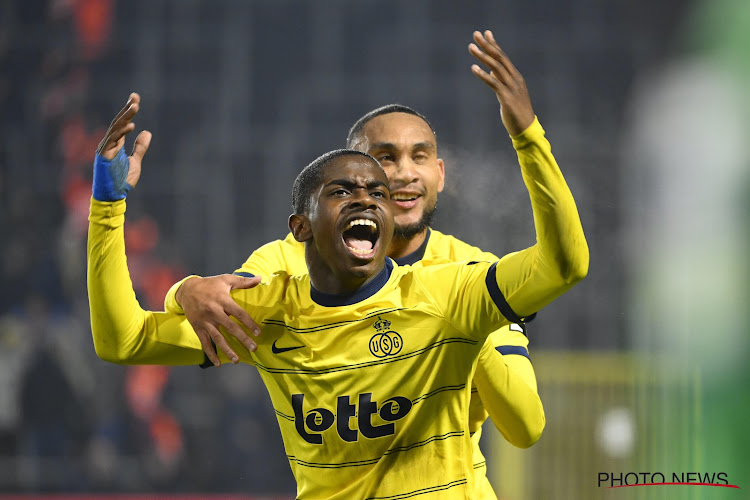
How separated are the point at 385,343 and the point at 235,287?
34cm

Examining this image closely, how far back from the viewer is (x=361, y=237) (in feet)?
6.07

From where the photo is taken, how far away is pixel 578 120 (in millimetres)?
5750

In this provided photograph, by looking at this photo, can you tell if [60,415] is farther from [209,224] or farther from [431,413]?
[431,413]

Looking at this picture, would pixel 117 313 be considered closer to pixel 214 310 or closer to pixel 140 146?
pixel 214 310

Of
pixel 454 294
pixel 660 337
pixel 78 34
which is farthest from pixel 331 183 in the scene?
pixel 78 34

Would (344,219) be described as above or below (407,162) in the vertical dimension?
below

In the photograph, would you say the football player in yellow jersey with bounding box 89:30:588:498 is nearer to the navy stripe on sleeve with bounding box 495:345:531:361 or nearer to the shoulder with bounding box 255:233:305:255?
the navy stripe on sleeve with bounding box 495:345:531:361

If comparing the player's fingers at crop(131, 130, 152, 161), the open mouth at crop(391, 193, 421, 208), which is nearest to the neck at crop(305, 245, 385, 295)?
the player's fingers at crop(131, 130, 152, 161)

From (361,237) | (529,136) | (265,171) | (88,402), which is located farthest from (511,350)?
(88,402)

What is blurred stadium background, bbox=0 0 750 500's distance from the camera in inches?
207

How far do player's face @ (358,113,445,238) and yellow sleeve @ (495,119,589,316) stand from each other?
2.69ft

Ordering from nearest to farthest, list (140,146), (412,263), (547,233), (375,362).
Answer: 1. (547,233)
2. (375,362)
3. (140,146)
4. (412,263)

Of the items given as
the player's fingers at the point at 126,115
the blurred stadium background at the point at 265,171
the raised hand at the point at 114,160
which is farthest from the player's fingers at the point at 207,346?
the blurred stadium background at the point at 265,171

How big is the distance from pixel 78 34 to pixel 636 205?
3.89 metres
